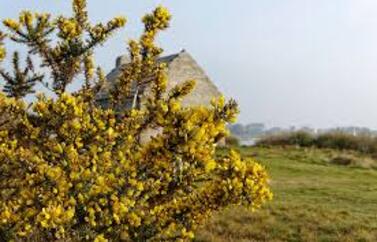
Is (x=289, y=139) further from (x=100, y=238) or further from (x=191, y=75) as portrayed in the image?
(x=100, y=238)

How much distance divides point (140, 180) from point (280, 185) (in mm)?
18534

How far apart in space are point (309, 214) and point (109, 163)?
421 inches

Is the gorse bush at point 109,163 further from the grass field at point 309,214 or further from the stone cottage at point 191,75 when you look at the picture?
the stone cottage at point 191,75

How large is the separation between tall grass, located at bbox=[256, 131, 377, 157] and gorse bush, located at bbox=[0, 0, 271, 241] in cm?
4086

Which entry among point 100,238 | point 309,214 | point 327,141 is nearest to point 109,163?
point 100,238

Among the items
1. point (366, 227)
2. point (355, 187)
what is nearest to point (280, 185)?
point (355, 187)

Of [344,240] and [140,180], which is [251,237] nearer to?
[344,240]

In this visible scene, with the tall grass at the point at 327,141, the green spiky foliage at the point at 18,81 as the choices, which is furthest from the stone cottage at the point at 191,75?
the green spiky foliage at the point at 18,81

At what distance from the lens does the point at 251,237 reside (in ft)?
42.5

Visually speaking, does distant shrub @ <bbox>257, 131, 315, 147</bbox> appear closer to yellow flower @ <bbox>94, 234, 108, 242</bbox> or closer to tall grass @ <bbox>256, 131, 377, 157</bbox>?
tall grass @ <bbox>256, 131, 377, 157</bbox>

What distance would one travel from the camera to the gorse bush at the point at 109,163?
4418mm

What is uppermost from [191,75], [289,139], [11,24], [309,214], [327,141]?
[191,75]

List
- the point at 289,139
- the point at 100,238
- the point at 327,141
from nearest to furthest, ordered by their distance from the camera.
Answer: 1. the point at 100,238
2. the point at 327,141
3. the point at 289,139

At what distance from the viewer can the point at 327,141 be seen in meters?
47.4
